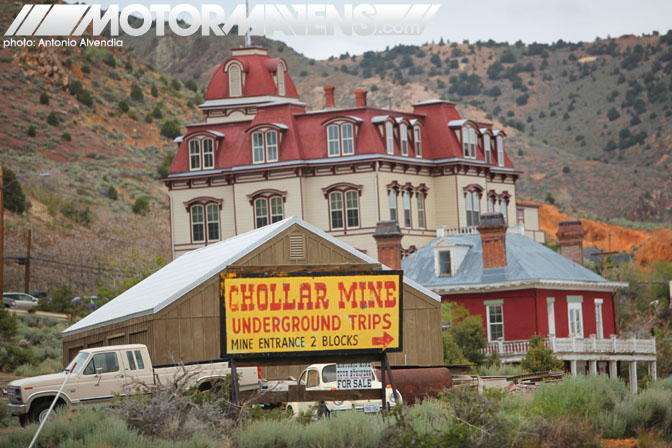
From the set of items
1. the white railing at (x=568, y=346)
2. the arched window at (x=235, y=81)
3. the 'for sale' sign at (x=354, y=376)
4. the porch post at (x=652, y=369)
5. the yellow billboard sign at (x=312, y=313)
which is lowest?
the porch post at (x=652, y=369)

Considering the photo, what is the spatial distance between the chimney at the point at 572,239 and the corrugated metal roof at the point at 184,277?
79.2 feet

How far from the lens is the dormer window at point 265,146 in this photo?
71000 mm

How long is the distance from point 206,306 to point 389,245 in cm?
2096

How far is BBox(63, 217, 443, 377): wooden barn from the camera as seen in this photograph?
109ft

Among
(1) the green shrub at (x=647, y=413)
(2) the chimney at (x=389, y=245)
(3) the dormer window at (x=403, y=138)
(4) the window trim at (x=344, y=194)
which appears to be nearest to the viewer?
(1) the green shrub at (x=647, y=413)

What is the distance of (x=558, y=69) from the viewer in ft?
650

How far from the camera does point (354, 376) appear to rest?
2352cm

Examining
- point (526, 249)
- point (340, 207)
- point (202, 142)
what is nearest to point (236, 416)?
point (526, 249)

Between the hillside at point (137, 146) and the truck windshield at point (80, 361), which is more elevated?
the hillside at point (137, 146)

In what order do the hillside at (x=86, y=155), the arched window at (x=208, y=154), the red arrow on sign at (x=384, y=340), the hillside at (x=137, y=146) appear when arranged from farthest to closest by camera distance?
the hillside at (x=137, y=146) < the hillside at (x=86, y=155) < the arched window at (x=208, y=154) < the red arrow on sign at (x=384, y=340)

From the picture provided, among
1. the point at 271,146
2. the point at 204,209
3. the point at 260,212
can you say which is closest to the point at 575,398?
the point at 260,212

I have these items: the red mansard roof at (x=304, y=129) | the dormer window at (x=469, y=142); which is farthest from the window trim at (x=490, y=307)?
the dormer window at (x=469, y=142)

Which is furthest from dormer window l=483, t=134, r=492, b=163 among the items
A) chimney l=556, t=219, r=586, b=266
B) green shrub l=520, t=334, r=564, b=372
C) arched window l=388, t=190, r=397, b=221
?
green shrub l=520, t=334, r=564, b=372

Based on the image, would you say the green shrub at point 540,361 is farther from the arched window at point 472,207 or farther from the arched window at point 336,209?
the arched window at point 472,207
